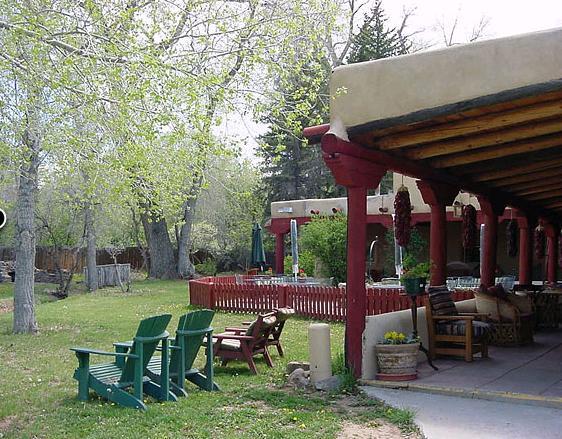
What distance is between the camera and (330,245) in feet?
66.4

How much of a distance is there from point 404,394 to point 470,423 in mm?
1206

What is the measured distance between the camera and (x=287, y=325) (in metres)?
13.9

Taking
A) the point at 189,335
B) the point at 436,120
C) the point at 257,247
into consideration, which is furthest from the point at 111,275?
the point at 436,120

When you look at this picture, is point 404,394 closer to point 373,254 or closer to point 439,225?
point 439,225

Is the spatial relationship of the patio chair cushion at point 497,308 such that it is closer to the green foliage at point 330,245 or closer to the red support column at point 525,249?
the red support column at point 525,249

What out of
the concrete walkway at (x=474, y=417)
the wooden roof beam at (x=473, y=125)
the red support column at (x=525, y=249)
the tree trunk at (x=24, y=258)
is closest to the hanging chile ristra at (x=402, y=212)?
the wooden roof beam at (x=473, y=125)

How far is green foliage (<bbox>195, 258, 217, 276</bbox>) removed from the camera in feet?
114

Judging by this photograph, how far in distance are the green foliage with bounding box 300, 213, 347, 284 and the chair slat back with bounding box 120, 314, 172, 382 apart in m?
13.2

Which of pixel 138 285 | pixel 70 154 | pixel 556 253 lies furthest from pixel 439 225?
pixel 138 285

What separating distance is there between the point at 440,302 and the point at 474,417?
297cm

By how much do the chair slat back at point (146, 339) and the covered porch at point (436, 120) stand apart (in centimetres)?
211

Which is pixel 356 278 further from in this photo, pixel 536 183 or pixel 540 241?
pixel 540 241

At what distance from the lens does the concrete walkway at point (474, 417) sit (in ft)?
18.6

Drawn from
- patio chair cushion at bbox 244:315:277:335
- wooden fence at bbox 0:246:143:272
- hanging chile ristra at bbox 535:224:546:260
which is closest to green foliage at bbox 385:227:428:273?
hanging chile ristra at bbox 535:224:546:260
